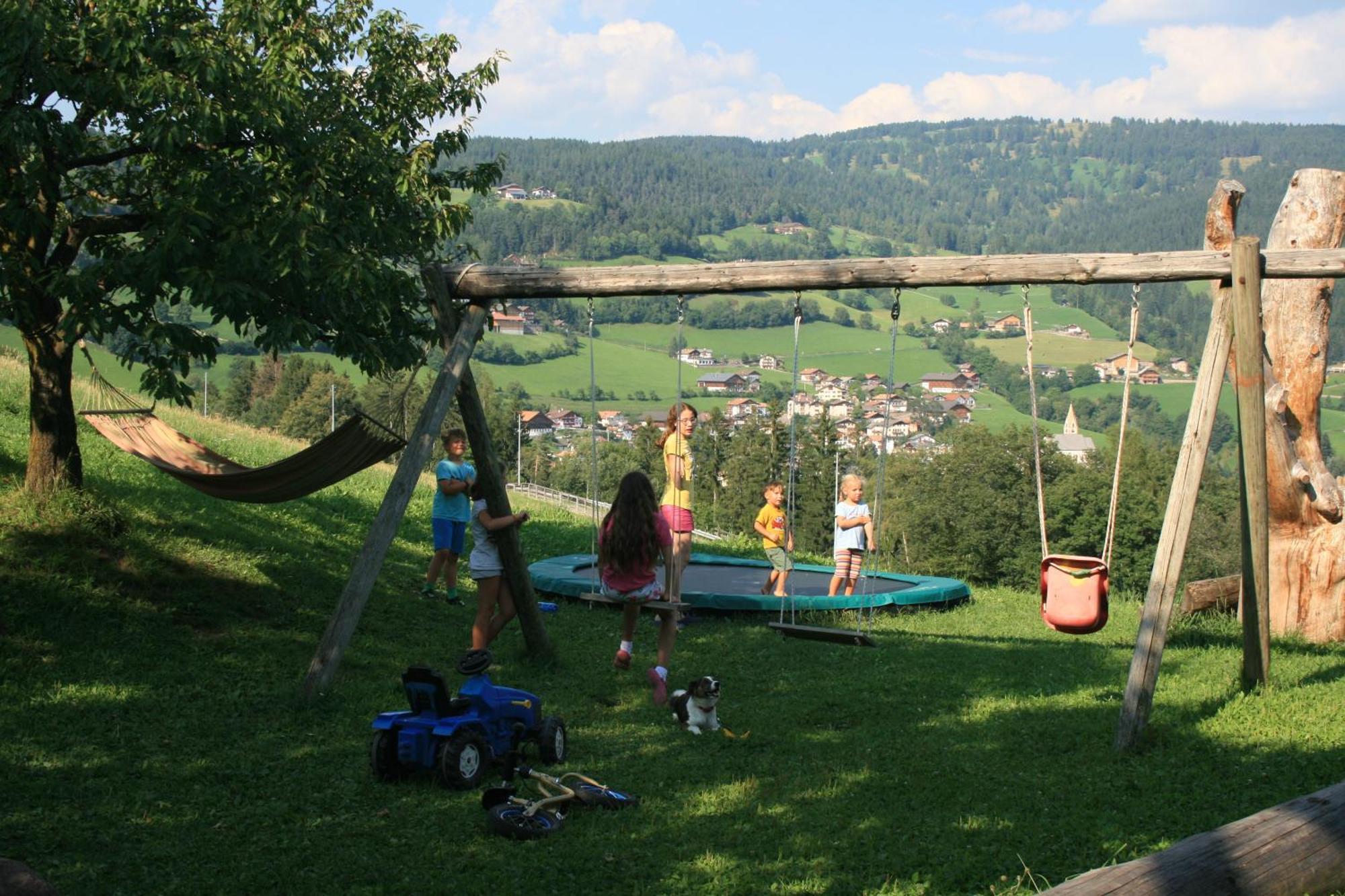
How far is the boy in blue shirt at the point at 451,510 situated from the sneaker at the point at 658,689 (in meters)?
3.16

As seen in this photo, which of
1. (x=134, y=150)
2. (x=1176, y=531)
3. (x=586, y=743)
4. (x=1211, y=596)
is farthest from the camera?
(x=1211, y=596)

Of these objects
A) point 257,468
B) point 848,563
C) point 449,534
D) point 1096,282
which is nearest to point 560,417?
point 848,563

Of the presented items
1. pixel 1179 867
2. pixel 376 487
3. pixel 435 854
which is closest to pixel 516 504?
pixel 376 487

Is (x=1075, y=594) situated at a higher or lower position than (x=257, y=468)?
lower

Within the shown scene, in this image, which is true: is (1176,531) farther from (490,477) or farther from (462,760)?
(490,477)

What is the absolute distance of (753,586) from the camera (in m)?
13.6

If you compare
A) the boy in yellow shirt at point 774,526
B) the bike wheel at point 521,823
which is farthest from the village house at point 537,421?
the bike wheel at point 521,823

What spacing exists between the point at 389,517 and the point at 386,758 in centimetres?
196

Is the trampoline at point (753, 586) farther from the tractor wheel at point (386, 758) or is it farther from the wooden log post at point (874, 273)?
the tractor wheel at point (386, 758)

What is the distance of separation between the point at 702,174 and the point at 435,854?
191157mm

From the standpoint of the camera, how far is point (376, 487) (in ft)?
57.4

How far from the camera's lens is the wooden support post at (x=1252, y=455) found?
23.4ft

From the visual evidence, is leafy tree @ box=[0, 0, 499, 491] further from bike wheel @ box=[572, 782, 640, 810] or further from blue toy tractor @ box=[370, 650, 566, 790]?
bike wheel @ box=[572, 782, 640, 810]

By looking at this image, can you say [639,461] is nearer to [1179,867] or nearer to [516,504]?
[516,504]
